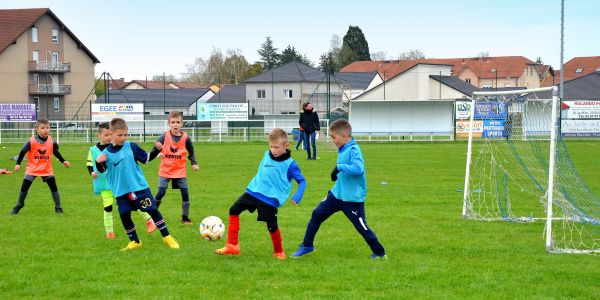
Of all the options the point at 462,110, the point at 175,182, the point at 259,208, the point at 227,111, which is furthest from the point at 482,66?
the point at 259,208

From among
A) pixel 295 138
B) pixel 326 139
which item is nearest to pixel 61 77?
pixel 295 138

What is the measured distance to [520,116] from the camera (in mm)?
10961

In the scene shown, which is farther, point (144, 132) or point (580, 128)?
point (580, 128)

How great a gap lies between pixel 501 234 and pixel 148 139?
30.7 meters

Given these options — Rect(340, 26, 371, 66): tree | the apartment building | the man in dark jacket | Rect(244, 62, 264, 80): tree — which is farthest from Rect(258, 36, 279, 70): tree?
the man in dark jacket

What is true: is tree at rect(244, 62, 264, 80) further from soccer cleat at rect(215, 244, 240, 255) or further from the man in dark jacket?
soccer cleat at rect(215, 244, 240, 255)

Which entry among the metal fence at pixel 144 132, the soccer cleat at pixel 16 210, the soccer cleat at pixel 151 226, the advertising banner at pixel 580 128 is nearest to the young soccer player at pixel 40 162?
the soccer cleat at pixel 16 210

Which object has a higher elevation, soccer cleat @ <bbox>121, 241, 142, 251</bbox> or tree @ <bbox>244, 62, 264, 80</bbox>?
tree @ <bbox>244, 62, 264, 80</bbox>

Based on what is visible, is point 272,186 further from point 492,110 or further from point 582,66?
point 582,66

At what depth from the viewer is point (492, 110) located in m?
11.0

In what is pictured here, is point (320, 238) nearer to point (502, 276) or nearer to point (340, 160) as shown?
point (340, 160)

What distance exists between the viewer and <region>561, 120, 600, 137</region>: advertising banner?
38.7 metres

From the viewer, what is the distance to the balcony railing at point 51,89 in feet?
197

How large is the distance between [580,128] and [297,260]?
35.1m
